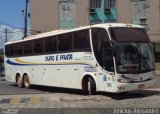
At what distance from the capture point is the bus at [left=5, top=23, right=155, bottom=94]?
59.5ft

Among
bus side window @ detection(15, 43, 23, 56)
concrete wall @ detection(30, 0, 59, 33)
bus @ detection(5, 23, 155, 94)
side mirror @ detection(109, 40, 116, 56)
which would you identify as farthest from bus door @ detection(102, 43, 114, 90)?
concrete wall @ detection(30, 0, 59, 33)

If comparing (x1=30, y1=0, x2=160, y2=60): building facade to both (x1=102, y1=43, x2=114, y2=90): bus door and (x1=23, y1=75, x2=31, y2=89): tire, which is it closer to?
(x1=23, y1=75, x2=31, y2=89): tire

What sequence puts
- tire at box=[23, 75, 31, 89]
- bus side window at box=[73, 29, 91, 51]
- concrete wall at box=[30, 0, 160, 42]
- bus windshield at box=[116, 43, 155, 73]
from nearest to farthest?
bus windshield at box=[116, 43, 155, 73] → bus side window at box=[73, 29, 91, 51] → tire at box=[23, 75, 31, 89] → concrete wall at box=[30, 0, 160, 42]

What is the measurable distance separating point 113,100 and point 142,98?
118 centimetres

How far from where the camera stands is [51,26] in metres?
60.1

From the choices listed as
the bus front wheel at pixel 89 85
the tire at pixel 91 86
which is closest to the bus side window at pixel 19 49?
the bus front wheel at pixel 89 85

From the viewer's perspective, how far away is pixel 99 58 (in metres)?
19.0

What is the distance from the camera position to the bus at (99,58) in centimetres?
1812

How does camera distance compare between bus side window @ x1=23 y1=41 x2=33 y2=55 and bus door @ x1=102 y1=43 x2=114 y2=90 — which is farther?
bus side window @ x1=23 y1=41 x2=33 y2=55

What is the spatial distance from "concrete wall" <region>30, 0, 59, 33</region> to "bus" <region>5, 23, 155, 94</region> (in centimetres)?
3572

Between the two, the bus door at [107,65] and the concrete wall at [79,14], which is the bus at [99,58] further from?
the concrete wall at [79,14]

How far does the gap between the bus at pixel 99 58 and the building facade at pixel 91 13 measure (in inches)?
1405

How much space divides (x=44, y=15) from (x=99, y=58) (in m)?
42.2

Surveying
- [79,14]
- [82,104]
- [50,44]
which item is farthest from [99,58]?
[79,14]
